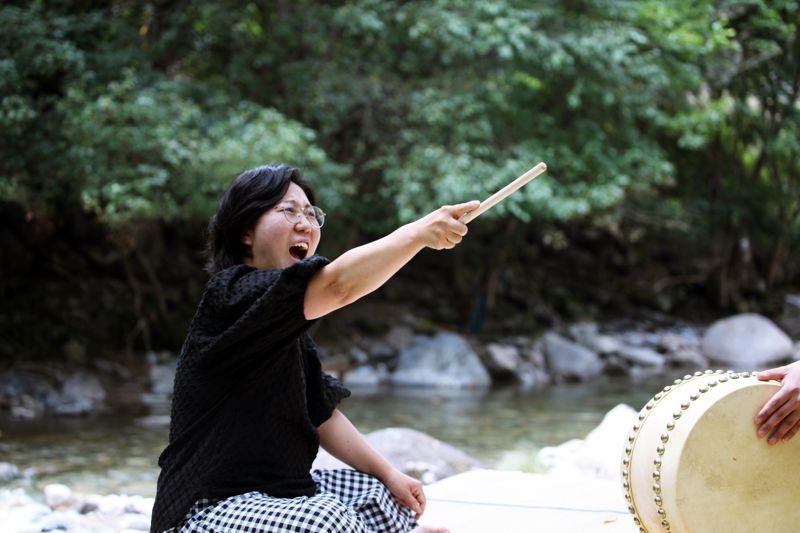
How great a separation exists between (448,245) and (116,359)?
994cm

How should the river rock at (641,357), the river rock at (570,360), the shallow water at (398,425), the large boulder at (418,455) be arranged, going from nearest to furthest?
the large boulder at (418,455) < the shallow water at (398,425) < the river rock at (570,360) < the river rock at (641,357)

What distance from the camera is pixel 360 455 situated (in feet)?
8.48

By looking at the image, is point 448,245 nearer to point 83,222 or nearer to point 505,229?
point 83,222

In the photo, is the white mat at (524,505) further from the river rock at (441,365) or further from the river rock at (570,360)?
the river rock at (570,360)

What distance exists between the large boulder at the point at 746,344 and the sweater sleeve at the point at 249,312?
13.1 m

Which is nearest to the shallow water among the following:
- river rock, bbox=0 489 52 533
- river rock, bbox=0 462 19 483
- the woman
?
river rock, bbox=0 462 19 483

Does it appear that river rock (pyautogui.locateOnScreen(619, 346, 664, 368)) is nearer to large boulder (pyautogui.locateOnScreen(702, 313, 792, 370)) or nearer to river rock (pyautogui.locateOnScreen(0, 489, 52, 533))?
large boulder (pyautogui.locateOnScreen(702, 313, 792, 370))

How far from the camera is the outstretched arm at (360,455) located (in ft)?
8.38

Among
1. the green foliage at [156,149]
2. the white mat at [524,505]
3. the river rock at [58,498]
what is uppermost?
the green foliage at [156,149]

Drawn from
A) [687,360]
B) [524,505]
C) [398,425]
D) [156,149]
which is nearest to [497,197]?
[524,505]

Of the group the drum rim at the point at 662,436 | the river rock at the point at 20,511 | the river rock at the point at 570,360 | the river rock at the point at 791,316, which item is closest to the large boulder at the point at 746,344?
the river rock at the point at 791,316

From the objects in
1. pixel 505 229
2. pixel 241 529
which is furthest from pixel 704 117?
pixel 241 529

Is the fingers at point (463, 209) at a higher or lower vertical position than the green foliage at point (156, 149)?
higher

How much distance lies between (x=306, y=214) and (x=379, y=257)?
1.55 ft
